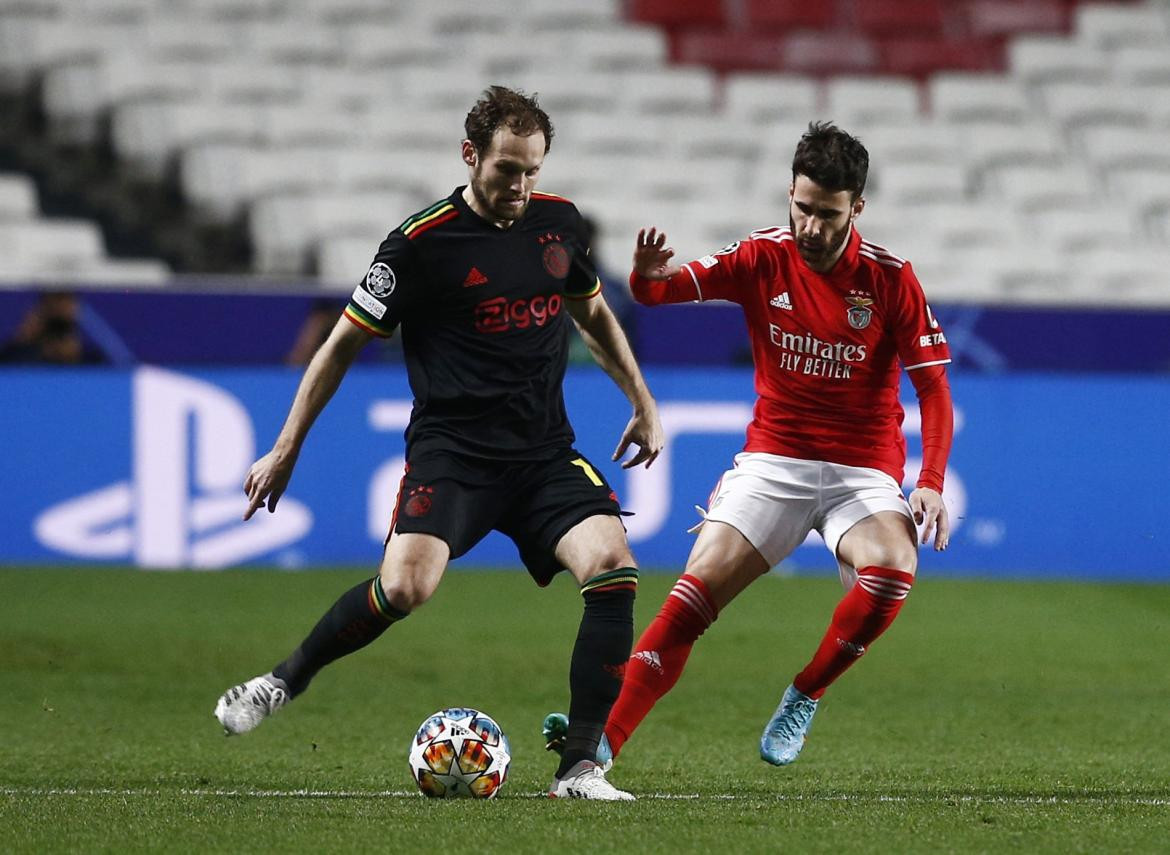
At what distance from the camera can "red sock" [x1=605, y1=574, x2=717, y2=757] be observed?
5590mm

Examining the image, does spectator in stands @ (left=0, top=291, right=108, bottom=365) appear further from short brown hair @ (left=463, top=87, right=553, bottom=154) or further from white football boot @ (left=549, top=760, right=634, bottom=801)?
white football boot @ (left=549, top=760, right=634, bottom=801)

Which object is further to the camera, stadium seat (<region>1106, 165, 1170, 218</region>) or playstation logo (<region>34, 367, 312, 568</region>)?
stadium seat (<region>1106, 165, 1170, 218</region>)

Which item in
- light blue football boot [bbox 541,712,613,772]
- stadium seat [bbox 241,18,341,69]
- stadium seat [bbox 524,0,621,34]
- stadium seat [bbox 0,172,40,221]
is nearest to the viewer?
light blue football boot [bbox 541,712,613,772]

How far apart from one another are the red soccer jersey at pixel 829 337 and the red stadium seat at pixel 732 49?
11231 millimetres

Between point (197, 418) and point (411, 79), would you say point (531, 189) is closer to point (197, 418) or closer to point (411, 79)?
point (197, 418)

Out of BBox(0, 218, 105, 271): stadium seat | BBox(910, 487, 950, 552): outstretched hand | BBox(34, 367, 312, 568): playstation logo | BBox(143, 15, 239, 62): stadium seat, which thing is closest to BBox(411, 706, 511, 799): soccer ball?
BBox(910, 487, 950, 552): outstretched hand

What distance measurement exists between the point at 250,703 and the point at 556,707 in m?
2.07

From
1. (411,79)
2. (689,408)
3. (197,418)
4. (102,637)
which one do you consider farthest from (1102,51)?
(102,637)

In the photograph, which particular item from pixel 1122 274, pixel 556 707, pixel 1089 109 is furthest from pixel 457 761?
pixel 1089 109

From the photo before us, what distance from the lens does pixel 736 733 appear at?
674cm

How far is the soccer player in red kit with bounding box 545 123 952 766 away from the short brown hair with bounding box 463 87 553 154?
1.75 ft

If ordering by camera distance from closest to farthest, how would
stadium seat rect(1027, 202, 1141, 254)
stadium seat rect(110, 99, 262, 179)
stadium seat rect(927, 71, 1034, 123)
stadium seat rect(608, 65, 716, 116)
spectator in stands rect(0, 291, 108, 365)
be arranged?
spectator in stands rect(0, 291, 108, 365), stadium seat rect(110, 99, 262, 179), stadium seat rect(1027, 202, 1141, 254), stadium seat rect(608, 65, 716, 116), stadium seat rect(927, 71, 1034, 123)

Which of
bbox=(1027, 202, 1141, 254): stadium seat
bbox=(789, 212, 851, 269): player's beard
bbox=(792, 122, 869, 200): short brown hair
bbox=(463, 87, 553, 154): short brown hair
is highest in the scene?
bbox=(463, 87, 553, 154): short brown hair

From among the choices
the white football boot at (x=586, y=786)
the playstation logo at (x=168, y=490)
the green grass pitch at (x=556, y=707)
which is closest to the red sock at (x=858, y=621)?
the green grass pitch at (x=556, y=707)
